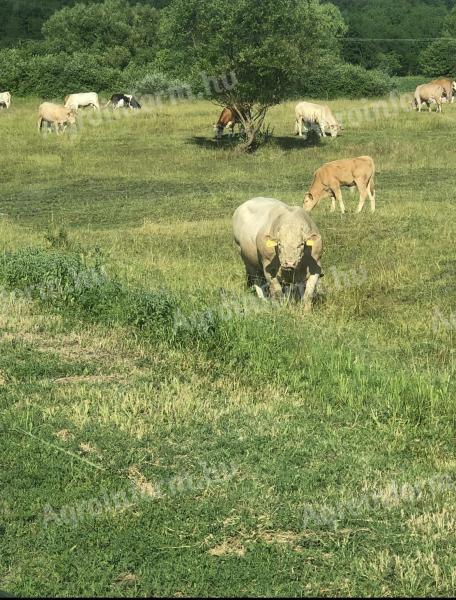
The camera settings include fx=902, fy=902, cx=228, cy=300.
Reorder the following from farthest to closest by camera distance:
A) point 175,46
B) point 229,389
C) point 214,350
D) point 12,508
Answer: point 175,46 < point 214,350 < point 229,389 < point 12,508

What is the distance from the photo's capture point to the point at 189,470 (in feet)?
23.2

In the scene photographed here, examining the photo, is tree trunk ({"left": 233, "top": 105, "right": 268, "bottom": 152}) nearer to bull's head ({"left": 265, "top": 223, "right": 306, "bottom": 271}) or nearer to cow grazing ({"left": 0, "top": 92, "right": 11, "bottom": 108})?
cow grazing ({"left": 0, "top": 92, "right": 11, "bottom": 108})

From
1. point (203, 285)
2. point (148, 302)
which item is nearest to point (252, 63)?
point (203, 285)

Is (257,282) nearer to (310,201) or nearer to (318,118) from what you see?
(310,201)

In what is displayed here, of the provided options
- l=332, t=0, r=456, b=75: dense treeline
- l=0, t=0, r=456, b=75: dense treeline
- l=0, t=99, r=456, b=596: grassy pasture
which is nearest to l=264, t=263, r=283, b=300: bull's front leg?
l=0, t=99, r=456, b=596: grassy pasture

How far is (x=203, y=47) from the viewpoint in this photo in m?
33.7

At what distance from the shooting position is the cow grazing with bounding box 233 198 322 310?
12156mm

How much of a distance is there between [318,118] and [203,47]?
608cm

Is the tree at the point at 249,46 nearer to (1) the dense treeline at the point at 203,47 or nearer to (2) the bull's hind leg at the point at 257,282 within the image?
(1) the dense treeline at the point at 203,47

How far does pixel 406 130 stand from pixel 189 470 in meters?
31.8

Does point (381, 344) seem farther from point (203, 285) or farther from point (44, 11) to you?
point (44, 11)

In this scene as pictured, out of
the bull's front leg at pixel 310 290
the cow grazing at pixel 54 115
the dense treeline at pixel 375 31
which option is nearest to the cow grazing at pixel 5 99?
the cow grazing at pixel 54 115

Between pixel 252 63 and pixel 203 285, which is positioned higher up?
pixel 252 63

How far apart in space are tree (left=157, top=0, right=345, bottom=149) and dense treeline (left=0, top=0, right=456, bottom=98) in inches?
1.6
